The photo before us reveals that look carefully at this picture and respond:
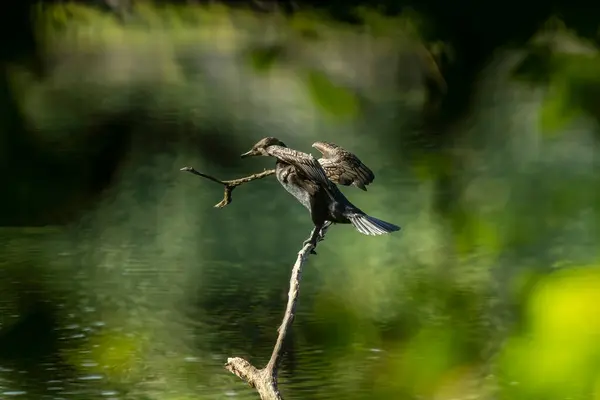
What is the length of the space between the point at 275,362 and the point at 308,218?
3.06 m

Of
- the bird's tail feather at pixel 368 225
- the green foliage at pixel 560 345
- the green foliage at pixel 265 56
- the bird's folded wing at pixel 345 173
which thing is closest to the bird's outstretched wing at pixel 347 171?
the bird's folded wing at pixel 345 173

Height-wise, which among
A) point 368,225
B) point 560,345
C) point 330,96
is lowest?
point 368,225

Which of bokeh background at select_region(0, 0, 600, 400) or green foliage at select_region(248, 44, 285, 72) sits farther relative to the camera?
green foliage at select_region(248, 44, 285, 72)

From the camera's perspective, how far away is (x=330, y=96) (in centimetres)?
410

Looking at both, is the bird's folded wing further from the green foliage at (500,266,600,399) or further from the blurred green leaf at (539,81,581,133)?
the blurred green leaf at (539,81,581,133)

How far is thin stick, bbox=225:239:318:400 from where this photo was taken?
161cm

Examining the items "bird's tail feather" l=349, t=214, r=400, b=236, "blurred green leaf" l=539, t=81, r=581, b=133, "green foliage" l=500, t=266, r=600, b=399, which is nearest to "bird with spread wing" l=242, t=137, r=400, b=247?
"bird's tail feather" l=349, t=214, r=400, b=236

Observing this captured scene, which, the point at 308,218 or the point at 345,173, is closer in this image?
the point at 345,173

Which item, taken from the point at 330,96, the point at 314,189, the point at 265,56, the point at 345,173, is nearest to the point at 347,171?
the point at 345,173

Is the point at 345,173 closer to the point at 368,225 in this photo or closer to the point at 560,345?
the point at 368,225

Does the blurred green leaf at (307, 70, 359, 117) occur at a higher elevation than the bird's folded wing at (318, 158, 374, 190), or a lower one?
higher

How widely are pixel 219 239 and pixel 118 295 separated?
912mm

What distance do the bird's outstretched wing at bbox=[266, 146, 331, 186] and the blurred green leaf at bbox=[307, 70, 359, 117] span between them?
2.15m

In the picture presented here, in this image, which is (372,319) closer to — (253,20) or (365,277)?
(365,277)
